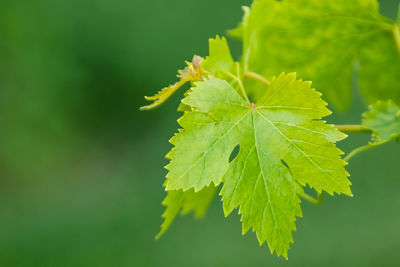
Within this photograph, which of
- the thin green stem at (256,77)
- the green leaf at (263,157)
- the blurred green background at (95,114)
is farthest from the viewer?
the blurred green background at (95,114)

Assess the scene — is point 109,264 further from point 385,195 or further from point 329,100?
point 329,100

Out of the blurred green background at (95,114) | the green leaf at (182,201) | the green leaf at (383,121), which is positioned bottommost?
the green leaf at (383,121)

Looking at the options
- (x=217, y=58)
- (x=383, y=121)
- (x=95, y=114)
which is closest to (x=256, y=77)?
(x=217, y=58)

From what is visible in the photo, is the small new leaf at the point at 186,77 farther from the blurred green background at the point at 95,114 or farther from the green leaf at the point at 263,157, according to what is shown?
the blurred green background at the point at 95,114

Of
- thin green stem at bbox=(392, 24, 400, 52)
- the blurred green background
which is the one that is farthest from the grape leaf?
the blurred green background

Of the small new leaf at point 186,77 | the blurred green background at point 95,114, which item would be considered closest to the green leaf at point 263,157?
the small new leaf at point 186,77

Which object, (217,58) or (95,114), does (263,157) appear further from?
(95,114)

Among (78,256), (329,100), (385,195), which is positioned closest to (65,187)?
(78,256)
